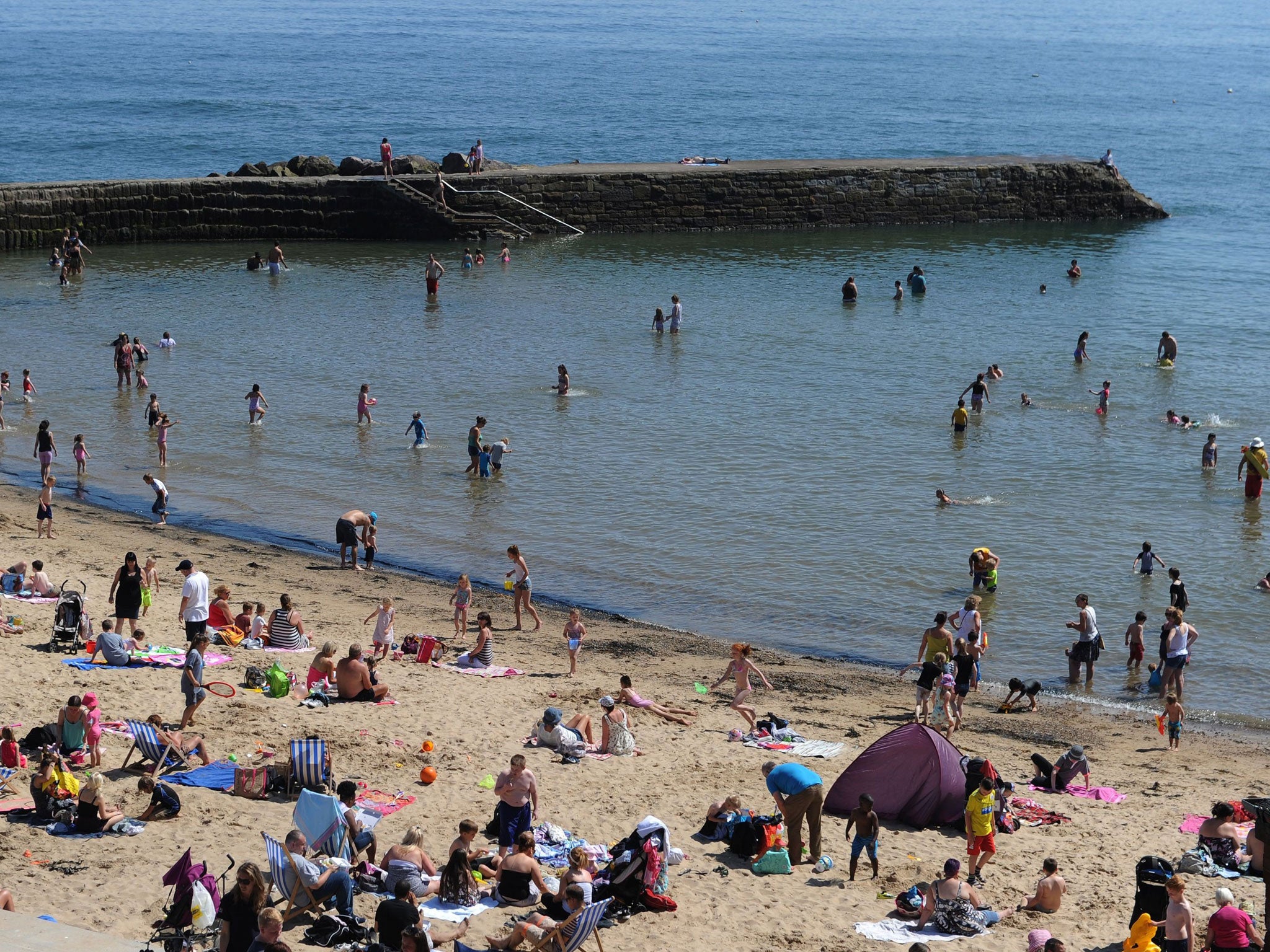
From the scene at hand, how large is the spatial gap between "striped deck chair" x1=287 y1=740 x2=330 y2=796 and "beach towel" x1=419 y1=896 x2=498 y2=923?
2002 millimetres

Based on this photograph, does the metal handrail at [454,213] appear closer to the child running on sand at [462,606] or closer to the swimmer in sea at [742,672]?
the child running on sand at [462,606]

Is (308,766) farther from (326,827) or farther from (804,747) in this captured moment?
(804,747)

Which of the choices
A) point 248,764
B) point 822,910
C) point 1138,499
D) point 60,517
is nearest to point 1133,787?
point 822,910

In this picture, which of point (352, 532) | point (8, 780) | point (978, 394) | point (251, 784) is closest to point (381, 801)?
point (251, 784)

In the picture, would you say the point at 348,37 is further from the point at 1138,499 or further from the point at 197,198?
the point at 1138,499

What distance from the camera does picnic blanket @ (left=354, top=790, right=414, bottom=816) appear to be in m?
12.0

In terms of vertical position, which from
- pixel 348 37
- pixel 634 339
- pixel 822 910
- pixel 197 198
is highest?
pixel 348 37

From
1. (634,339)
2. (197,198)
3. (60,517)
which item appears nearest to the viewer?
(60,517)

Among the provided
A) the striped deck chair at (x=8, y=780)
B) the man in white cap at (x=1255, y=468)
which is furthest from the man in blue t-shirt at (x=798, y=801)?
the man in white cap at (x=1255, y=468)

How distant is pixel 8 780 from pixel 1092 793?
393 inches

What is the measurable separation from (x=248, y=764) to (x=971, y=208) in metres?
41.5

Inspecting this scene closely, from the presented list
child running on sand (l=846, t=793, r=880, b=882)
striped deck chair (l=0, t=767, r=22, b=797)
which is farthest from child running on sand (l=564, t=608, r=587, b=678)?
striped deck chair (l=0, t=767, r=22, b=797)

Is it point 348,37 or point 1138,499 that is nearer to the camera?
point 1138,499

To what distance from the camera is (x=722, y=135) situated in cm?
8162
